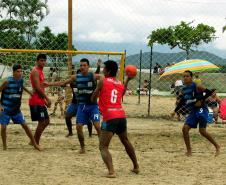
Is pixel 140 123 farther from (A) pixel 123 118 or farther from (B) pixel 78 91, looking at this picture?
(A) pixel 123 118

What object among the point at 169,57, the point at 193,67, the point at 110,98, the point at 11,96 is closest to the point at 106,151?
the point at 110,98

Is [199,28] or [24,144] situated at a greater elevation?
[199,28]

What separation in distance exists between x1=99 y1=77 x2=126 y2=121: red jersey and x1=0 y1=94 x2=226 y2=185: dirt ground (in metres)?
0.90

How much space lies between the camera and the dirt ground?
26.2 ft

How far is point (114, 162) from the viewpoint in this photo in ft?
30.9

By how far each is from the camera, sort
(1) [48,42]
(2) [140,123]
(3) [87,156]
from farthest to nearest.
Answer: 1. (1) [48,42]
2. (2) [140,123]
3. (3) [87,156]

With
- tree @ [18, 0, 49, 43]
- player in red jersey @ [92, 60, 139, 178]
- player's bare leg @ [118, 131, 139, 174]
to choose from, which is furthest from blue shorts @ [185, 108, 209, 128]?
tree @ [18, 0, 49, 43]

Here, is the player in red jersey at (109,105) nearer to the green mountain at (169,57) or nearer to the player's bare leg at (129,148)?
the player's bare leg at (129,148)

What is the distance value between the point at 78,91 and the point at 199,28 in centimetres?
4604

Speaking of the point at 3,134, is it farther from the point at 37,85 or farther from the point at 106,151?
the point at 106,151

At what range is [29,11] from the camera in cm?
4756

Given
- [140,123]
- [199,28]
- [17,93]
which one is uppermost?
[199,28]

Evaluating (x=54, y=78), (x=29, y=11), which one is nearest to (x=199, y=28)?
(x=29, y=11)

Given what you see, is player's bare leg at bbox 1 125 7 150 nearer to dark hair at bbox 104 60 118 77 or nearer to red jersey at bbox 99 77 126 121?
red jersey at bbox 99 77 126 121
